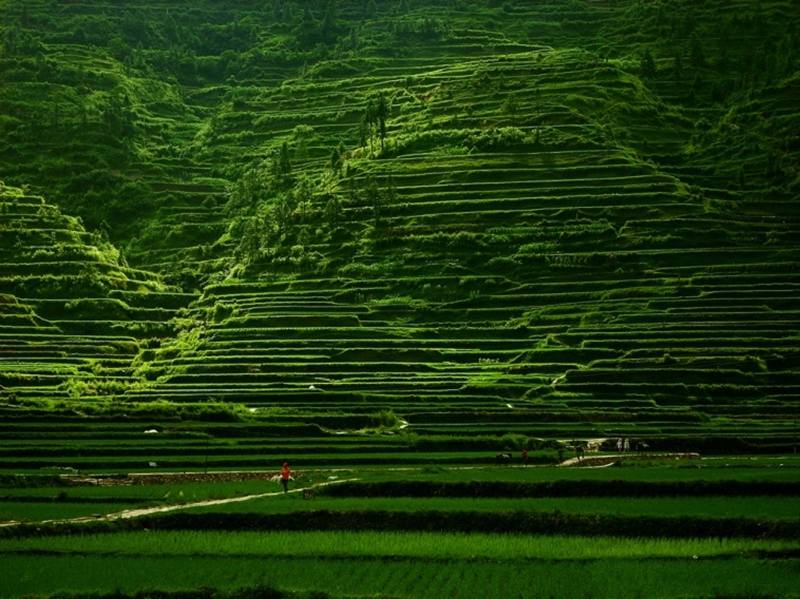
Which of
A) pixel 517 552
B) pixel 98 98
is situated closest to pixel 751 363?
pixel 517 552

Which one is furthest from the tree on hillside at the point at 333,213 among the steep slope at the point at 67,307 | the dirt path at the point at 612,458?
the dirt path at the point at 612,458

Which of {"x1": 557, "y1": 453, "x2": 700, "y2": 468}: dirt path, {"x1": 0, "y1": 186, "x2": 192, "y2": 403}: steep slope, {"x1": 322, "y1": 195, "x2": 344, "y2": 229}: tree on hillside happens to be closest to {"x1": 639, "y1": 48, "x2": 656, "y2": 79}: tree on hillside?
{"x1": 322, "y1": 195, "x2": 344, "y2": 229}: tree on hillside

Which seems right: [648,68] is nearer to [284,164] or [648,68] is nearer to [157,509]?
[284,164]

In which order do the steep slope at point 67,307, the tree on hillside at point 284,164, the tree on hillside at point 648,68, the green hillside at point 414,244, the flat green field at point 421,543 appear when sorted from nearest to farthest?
the flat green field at point 421,543
the green hillside at point 414,244
the steep slope at point 67,307
the tree on hillside at point 284,164
the tree on hillside at point 648,68

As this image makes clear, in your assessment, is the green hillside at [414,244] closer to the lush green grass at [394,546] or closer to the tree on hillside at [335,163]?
the tree on hillside at [335,163]

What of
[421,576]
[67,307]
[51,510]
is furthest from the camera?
[67,307]

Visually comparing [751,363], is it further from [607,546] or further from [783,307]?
[607,546]

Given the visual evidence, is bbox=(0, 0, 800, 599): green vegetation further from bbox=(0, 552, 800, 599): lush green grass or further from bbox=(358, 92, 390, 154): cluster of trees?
bbox=(358, 92, 390, 154): cluster of trees

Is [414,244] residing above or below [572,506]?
below

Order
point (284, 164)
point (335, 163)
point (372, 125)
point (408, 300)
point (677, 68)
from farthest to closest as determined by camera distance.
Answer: point (677, 68) → point (284, 164) → point (372, 125) → point (335, 163) → point (408, 300)

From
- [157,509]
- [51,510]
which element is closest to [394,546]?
[157,509]
